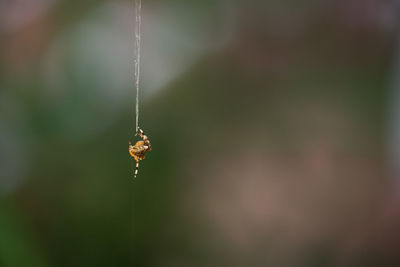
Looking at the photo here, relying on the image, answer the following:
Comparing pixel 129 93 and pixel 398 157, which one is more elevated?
pixel 129 93

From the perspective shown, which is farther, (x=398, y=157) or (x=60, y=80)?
(x=60, y=80)

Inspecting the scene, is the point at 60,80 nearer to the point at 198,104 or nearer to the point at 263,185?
the point at 198,104

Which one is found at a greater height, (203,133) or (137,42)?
(137,42)

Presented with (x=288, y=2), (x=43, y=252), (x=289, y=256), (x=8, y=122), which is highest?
(x=288, y=2)

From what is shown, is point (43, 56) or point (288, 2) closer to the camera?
point (288, 2)

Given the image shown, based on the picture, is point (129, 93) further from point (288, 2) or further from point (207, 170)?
point (288, 2)

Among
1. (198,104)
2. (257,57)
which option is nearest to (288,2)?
(257,57)

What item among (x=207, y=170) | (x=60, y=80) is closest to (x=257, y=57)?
(x=207, y=170)
